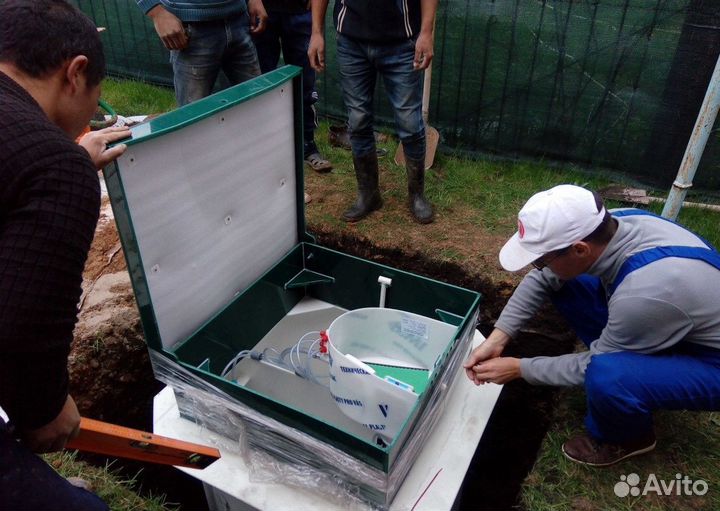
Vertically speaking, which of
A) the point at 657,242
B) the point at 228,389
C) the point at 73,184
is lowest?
the point at 228,389

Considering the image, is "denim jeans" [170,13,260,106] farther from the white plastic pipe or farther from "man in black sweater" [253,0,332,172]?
the white plastic pipe

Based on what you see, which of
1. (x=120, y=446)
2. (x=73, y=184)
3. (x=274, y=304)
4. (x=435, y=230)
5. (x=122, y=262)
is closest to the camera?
(x=73, y=184)

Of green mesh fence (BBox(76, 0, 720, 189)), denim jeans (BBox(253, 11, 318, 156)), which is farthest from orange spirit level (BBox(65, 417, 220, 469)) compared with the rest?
green mesh fence (BBox(76, 0, 720, 189))

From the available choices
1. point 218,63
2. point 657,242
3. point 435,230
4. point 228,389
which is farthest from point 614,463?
point 218,63

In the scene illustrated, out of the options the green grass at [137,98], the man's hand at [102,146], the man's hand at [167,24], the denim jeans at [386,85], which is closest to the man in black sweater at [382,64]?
the denim jeans at [386,85]

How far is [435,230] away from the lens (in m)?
3.12

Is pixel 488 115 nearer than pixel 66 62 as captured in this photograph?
No

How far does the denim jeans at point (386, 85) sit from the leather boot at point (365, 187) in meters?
0.05

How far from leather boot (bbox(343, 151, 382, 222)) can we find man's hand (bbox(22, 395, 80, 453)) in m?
2.08

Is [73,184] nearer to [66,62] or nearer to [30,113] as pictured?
[30,113]

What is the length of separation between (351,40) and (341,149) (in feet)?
3.99

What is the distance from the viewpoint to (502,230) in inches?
122

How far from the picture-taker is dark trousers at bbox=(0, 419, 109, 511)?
119cm

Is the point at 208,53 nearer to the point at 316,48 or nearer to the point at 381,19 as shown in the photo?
the point at 316,48
